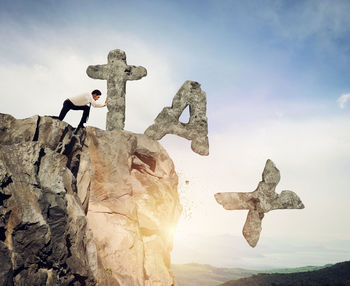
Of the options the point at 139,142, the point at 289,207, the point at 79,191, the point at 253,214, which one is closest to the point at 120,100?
the point at 139,142

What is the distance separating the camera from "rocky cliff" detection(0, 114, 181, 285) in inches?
430

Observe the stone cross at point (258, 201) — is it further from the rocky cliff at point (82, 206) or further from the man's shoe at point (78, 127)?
the man's shoe at point (78, 127)

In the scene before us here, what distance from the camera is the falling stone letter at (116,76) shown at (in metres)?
22.3

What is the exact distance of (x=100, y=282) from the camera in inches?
528

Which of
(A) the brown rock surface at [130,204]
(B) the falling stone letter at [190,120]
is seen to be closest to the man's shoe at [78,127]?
(A) the brown rock surface at [130,204]

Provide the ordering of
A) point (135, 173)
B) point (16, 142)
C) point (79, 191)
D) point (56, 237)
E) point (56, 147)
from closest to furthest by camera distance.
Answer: point (56, 237) → point (16, 142) → point (56, 147) → point (79, 191) → point (135, 173)

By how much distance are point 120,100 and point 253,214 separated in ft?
40.7

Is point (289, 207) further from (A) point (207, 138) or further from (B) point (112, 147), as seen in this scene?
(B) point (112, 147)

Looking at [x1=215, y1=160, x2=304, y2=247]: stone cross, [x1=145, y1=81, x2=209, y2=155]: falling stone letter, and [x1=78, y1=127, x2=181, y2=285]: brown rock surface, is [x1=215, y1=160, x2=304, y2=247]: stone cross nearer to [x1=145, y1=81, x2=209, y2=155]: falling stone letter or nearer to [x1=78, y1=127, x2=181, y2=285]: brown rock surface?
[x1=145, y1=81, x2=209, y2=155]: falling stone letter

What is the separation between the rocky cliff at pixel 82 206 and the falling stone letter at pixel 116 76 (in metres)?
2.45


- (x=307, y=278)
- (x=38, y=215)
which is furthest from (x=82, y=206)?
(x=307, y=278)

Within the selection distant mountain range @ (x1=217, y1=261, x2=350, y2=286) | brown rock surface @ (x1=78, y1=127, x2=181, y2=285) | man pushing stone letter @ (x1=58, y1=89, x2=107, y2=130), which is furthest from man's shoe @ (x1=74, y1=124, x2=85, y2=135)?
distant mountain range @ (x1=217, y1=261, x2=350, y2=286)

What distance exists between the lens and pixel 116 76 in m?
23.2

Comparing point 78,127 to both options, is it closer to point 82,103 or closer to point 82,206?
point 82,103
